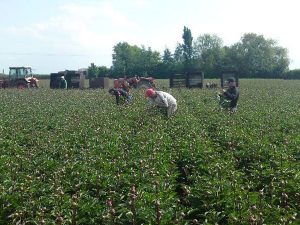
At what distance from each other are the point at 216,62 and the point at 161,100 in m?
79.4

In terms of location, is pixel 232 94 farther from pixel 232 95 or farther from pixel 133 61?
pixel 133 61

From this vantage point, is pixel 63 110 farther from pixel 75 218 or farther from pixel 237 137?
pixel 75 218

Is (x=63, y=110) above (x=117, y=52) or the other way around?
the other way around

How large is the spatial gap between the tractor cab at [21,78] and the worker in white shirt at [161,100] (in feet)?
76.4

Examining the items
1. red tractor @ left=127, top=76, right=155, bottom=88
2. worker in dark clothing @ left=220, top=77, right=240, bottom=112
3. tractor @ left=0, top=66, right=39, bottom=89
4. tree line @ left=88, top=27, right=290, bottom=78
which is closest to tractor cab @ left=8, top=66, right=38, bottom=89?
tractor @ left=0, top=66, right=39, bottom=89

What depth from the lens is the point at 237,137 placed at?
10.1 m

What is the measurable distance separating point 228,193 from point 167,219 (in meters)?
1.16

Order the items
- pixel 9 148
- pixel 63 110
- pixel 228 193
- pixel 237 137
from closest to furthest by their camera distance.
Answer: pixel 228 193, pixel 9 148, pixel 237 137, pixel 63 110

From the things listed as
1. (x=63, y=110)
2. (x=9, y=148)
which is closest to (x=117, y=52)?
(x=63, y=110)

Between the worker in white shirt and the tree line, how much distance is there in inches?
2363

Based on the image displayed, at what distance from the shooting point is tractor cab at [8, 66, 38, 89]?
3569cm

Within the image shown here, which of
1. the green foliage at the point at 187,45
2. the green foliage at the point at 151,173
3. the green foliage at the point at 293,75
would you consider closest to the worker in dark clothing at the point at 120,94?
the green foliage at the point at 151,173

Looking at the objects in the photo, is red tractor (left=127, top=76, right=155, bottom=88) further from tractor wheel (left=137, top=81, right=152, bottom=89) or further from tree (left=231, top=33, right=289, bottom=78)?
tree (left=231, top=33, right=289, bottom=78)

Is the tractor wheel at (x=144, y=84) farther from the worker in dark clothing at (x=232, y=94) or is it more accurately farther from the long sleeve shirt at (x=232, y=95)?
the long sleeve shirt at (x=232, y=95)
